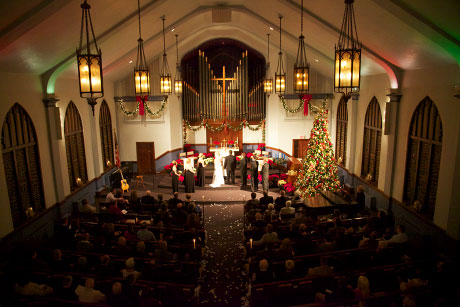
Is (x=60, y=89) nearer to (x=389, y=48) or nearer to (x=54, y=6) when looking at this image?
(x=54, y=6)

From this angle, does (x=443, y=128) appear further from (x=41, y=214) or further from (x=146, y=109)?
(x=146, y=109)

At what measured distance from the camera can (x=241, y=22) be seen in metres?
15.7

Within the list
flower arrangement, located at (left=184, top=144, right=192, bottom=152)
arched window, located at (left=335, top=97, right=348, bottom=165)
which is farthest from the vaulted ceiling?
flower arrangement, located at (left=184, top=144, right=192, bottom=152)

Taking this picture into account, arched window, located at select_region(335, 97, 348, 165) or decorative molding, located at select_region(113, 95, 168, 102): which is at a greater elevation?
decorative molding, located at select_region(113, 95, 168, 102)

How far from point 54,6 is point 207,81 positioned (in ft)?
38.0

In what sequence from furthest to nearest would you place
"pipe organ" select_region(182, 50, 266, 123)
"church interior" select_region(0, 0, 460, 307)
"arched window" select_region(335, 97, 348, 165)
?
"pipe organ" select_region(182, 50, 266, 123)
"arched window" select_region(335, 97, 348, 165)
"church interior" select_region(0, 0, 460, 307)

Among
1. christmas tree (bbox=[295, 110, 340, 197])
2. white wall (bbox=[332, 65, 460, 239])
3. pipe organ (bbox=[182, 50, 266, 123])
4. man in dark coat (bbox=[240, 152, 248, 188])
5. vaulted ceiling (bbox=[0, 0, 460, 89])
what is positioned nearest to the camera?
vaulted ceiling (bbox=[0, 0, 460, 89])

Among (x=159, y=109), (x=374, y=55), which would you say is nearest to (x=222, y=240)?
(x=374, y=55)

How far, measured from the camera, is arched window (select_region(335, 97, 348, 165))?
15688 mm

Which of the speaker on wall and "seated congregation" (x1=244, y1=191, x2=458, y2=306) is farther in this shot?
the speaker on wall

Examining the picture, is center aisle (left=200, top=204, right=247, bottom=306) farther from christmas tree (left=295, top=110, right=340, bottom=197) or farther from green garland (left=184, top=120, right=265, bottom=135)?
green garland (left=184, top=120, right=265, bottom=135)

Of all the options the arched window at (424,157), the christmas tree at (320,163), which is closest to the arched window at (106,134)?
the christmas tree at (320,163)

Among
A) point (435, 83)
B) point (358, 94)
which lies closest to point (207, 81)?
point (358, 94)

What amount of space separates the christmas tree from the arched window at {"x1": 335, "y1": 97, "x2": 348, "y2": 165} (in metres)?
3.54
